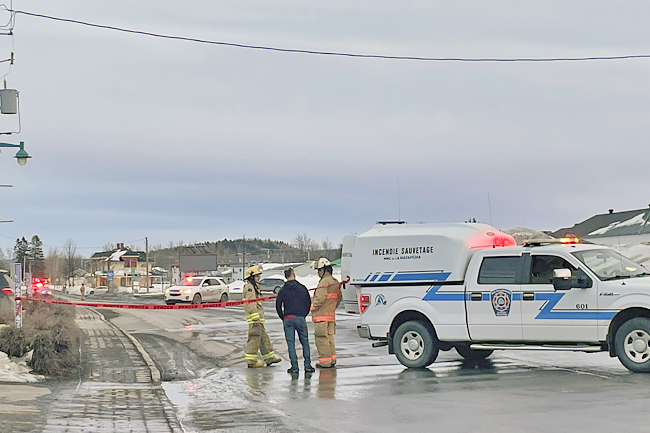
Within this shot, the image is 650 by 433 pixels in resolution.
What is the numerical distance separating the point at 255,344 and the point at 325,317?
61.3 inches

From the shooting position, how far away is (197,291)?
43750 millimetres

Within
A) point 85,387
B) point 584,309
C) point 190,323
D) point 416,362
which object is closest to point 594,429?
point 584,309

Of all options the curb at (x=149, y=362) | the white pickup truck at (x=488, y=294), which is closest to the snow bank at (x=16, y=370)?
the curb at (x=149, y=362)

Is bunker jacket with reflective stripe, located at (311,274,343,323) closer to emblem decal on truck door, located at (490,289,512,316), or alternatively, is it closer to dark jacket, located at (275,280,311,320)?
dark jacket, located at (275,280,311,320)

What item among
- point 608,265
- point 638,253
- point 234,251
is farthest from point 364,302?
point 234,251

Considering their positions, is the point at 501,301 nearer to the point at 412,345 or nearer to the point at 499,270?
the point at 499,270

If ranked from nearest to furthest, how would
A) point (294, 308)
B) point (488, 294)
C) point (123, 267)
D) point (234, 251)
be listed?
point (488, 294) → point (294, 308) → point (123, 267) → point (234, 251)

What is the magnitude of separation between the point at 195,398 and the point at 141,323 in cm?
1754

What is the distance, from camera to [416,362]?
45.3ft

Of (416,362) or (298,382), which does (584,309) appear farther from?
(298,382)

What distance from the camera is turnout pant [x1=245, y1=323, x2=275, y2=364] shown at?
1487 cm

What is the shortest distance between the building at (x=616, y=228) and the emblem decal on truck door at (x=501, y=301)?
49.7m

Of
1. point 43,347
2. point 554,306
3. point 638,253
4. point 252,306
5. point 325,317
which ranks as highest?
point 638,253

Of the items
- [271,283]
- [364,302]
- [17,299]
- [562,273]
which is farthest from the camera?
[271,283]
